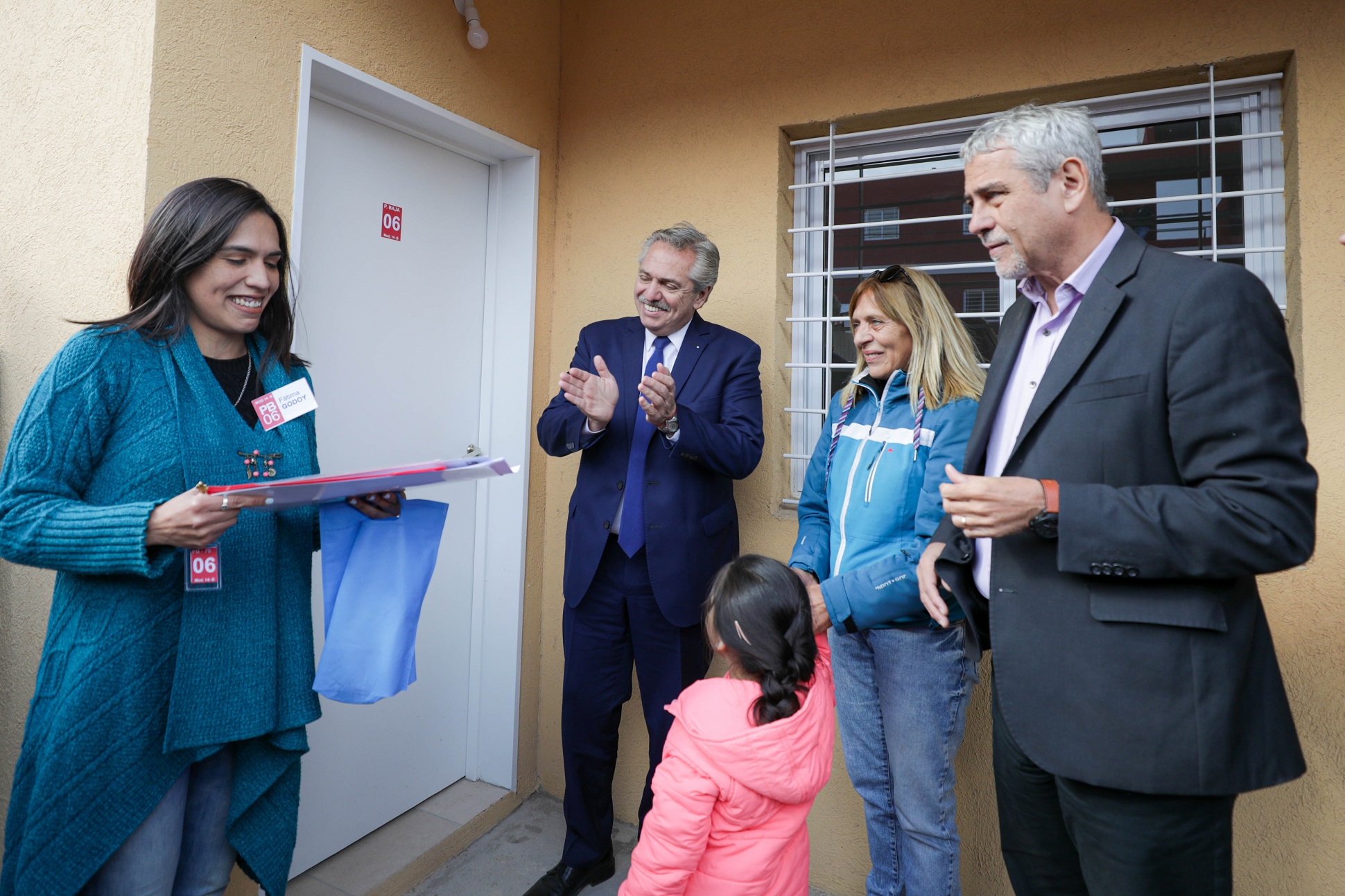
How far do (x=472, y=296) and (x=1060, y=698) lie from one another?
2445 mm

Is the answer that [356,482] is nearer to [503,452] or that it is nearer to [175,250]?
[175,250]

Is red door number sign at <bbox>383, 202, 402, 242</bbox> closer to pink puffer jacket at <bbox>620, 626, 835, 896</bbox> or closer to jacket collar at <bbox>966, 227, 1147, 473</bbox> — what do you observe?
pink puffer jacket at <bbox>620, 626, 835, 896</bbox>

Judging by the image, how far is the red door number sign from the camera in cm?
269

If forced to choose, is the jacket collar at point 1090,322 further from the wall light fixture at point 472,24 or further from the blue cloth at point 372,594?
the wall light fixture at point 472,24

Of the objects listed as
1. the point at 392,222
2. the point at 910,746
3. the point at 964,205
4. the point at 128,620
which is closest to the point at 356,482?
the point at 128,620

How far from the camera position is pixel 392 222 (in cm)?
272

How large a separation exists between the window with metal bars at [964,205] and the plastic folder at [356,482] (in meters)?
1.31

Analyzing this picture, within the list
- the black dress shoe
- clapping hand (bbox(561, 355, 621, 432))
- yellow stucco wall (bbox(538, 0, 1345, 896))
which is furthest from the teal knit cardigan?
yellow stucco wall (bbox(538, 0, 1345, 896))

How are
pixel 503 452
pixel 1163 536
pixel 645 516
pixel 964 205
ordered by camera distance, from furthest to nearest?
pixel 503 452 → pixel 964 205 → pixel 645 516 → pixel 1163 536

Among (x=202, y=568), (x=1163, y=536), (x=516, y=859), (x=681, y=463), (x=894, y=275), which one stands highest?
(x=894, y=275)

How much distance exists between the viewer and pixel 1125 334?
4.31 ft

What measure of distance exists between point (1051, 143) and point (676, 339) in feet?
4.33

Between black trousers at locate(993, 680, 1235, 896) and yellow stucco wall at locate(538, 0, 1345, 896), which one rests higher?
yellow stucco wall at locate(538, 0, 1345, 896)

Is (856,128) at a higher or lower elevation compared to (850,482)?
higher
